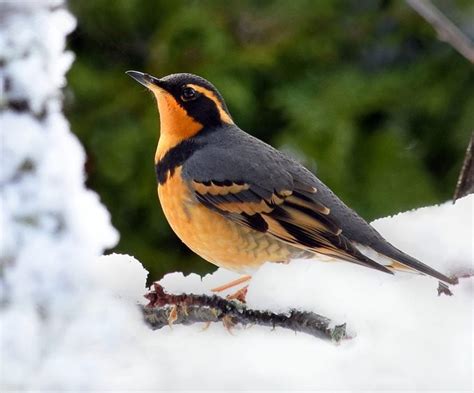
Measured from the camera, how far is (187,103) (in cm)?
206

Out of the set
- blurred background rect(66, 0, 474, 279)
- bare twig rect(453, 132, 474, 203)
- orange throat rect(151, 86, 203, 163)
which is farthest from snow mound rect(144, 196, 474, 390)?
blurred background rect(66, 0, 474, 279)

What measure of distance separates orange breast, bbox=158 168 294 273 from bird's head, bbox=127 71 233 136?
0.16 meters

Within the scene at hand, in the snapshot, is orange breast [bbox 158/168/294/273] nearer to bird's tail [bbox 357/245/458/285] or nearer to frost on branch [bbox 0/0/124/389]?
bird's tail [bbox 357/245/458/285]

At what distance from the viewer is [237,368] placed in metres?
1.29

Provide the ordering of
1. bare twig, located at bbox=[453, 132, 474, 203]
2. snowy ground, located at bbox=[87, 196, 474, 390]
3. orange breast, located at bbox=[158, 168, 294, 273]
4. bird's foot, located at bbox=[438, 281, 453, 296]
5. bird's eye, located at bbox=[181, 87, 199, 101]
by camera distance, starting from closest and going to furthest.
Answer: snowy ground, located at bbox=[87, 196, 474, 390], bird's foot, located at bbox=[438, 281, 453, 296], orange breast, located at bbox=[158, 168, 294, 273], bird's eye, located at bbox=[181, 87, 199, 101], bare twig, located at bbox=[453, 132, 474, 203]

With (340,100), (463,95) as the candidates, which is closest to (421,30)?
(463,95)

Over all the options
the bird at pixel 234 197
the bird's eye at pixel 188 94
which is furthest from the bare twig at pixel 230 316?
the bird's eye at pixel 188 94

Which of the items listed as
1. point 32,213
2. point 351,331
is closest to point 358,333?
point 351,331

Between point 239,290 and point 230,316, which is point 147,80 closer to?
point 239,290

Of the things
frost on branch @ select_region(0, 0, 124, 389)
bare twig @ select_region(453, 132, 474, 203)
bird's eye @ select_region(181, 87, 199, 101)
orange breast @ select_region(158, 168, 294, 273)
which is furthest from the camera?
bare twig @ select_region(453, 132, 474, 203)

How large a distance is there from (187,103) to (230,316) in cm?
66

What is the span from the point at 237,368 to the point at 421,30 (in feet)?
11.6

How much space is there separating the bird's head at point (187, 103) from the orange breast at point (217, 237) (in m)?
0.16

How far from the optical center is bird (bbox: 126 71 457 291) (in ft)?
6.24
